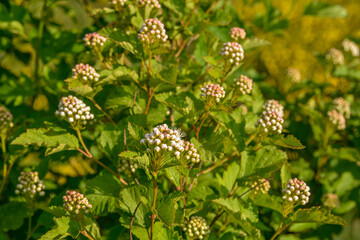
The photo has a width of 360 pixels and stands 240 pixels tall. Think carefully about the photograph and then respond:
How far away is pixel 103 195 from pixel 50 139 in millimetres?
329

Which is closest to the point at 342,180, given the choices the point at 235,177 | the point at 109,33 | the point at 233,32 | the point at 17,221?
the point at 235,177

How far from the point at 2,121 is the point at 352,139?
228 cm

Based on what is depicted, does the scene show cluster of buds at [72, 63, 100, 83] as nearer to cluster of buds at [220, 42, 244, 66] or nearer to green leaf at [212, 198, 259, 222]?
cluster of buds at [220, 42, 244, 66]

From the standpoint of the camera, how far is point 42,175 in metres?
1.89

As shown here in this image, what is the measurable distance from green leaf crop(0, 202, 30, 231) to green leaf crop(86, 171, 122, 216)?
18.8 inches

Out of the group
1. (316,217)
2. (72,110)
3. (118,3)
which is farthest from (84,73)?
(316,217)

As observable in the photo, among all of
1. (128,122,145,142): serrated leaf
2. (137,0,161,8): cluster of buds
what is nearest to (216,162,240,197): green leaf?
(128,122,145,142): serrated leaf

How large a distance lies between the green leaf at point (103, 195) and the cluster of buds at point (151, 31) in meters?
0.64

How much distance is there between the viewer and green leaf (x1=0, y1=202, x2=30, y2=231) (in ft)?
5.88

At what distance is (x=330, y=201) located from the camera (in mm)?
2270

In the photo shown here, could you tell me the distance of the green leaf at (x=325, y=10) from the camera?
2.75 m

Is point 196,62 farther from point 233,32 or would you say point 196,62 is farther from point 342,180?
point 342,180

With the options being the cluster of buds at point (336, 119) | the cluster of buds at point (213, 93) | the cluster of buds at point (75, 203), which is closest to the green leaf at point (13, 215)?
the cluster of buds at point (75, 203)

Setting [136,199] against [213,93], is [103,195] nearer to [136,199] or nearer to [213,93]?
[136,199]
